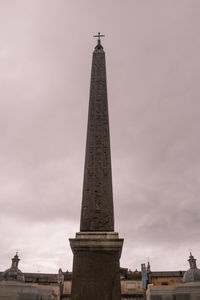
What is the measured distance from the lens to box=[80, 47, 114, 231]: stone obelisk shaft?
5.80 m

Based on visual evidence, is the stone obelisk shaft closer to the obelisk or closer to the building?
the obelisk

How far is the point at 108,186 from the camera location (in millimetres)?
6246

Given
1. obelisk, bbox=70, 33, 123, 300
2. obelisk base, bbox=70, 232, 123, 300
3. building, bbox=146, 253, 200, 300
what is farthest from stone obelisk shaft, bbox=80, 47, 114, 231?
building, bbox=146, 253, 200, 300

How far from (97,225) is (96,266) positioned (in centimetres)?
91

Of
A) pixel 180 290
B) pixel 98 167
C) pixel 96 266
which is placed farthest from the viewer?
pixel 180 290

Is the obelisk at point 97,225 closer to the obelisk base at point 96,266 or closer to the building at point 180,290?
the obelisk base at point 96,266

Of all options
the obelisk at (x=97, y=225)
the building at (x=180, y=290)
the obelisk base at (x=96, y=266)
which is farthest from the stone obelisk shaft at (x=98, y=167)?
the building at (x=180, y=290)

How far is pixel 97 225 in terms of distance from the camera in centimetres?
569

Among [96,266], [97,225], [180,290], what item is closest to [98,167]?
[97,225]

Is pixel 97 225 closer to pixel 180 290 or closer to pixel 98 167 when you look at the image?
pixel 98 167

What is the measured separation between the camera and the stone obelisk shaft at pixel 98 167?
5.80 meters

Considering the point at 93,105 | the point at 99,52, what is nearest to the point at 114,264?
the point at 93,105

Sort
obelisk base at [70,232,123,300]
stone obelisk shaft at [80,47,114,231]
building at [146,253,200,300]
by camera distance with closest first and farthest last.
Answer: obelisk base at [70,232,123,300], stone obelisk shaft at [80,47,114,231], building at [146,253,200,300]

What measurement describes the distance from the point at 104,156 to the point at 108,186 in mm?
858
